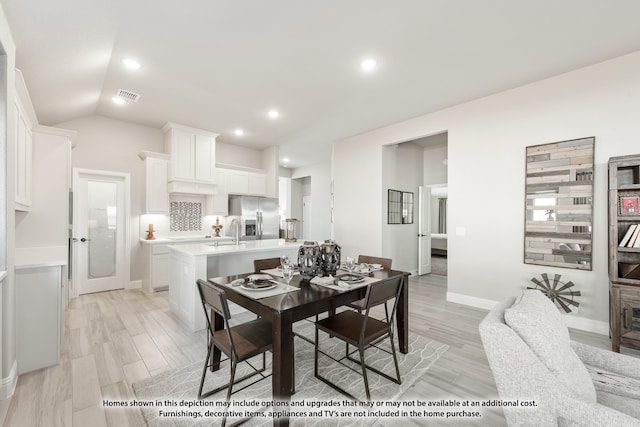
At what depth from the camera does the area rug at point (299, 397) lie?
72.3 inches

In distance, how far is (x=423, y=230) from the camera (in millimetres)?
6355

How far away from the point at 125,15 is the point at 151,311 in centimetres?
339

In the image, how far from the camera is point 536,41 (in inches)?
107

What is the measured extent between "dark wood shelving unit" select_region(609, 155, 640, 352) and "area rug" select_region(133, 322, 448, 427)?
1698 millimetres

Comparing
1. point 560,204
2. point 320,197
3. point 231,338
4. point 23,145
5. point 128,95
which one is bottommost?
point 231,338

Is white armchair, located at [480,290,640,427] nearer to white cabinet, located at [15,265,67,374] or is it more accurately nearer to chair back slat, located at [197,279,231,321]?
chair back slat, located at [197,279,231,321]

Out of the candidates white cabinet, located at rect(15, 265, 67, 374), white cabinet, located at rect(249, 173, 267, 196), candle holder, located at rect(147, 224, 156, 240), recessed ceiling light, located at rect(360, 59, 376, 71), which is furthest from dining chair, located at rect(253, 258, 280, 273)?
white cabinet, located at rect(249, 173, 267, 196)

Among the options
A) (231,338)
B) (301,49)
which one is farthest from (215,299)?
(301,49)

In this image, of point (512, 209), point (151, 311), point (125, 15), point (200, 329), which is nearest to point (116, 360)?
point (200, 329)

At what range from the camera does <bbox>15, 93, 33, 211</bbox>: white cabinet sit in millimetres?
2568

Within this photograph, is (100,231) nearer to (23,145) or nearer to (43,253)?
(43,253)

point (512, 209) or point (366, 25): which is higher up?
point (366, 25)

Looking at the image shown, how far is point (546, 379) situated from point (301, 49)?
3093 mm

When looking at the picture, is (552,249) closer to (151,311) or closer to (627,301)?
(627,301)
